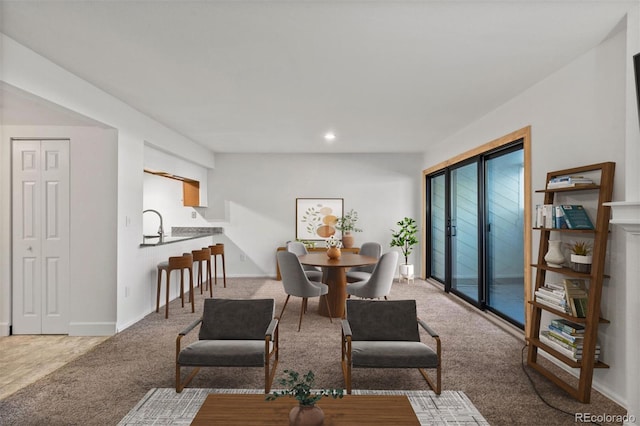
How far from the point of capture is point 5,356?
130 inches

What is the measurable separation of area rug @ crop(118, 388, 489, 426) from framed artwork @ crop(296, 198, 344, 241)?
4787 millimetres

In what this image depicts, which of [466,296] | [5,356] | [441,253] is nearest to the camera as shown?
[5,356]

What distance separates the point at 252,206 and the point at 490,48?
5.51 metres

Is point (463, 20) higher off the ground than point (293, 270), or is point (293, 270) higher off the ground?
point (463, 20)

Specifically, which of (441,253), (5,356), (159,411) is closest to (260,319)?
(159,411)

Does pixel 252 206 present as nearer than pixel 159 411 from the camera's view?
No

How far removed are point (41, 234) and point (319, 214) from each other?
461 cm

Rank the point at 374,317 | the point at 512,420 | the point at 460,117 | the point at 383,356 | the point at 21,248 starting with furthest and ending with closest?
the point at 460,117 → the point at 21,248 → the point at 374,317 → the point at 383,356 → the point at 512,420

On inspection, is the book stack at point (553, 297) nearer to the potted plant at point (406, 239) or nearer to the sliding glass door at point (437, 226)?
the sliding glass door at point (437, 226)

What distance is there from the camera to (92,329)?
387cm

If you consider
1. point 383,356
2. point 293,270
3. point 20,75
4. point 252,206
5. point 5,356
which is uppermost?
point 20,75

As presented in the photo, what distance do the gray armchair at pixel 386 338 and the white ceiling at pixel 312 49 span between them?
6.75ft

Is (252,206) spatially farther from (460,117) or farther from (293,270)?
(460,117)

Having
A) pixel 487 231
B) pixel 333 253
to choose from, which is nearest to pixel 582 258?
pixel 487 231
